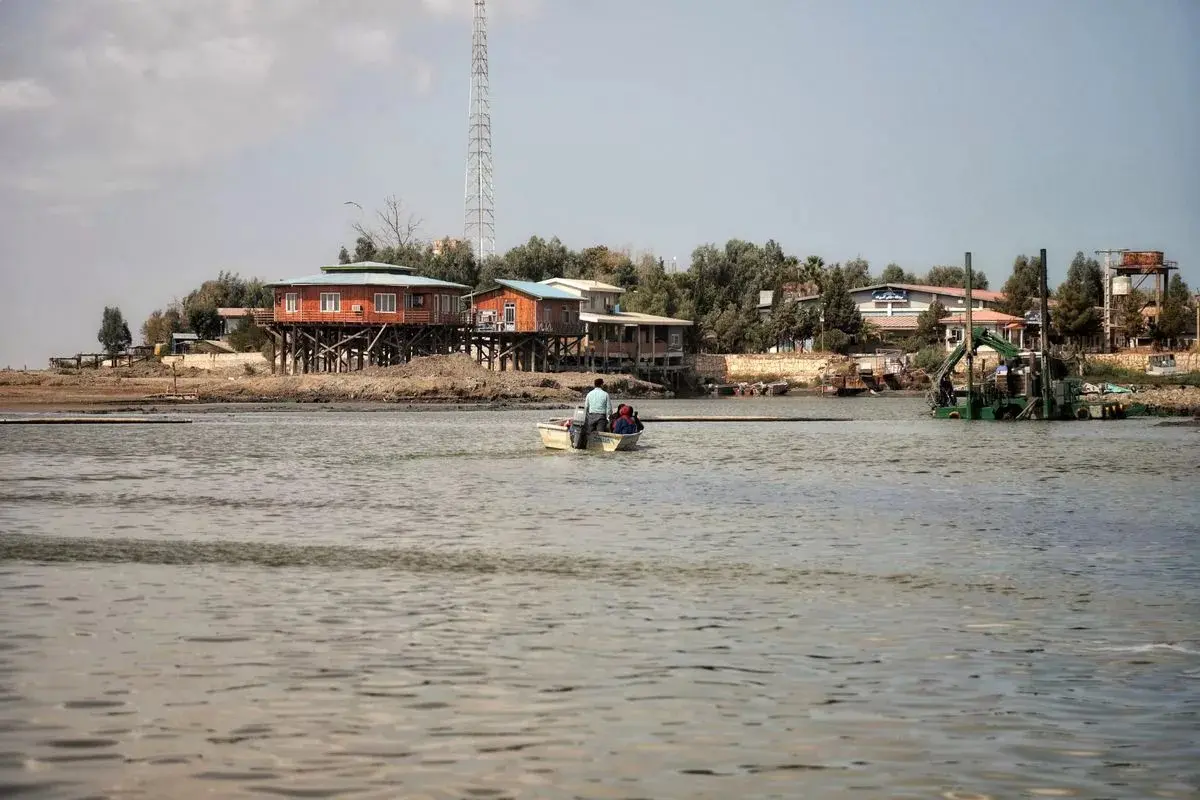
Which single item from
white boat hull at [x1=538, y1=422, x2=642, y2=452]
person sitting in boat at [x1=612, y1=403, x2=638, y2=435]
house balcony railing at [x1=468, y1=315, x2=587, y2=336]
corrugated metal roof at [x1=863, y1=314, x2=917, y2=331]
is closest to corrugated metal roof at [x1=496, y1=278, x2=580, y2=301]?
house balcony railing at [x1=468, y1=315, x2=587, y2=336]

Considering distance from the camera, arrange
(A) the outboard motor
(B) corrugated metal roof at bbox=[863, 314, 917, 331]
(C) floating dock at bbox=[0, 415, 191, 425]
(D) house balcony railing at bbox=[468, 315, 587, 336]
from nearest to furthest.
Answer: (A) the outboard motor → (C) floating dock at bbox=[0, 415, 191, 425] → (D) house balcony railing at bbox=[468, 315, 587, 336] → (B) corrugated metal roof at bbox=[863, 314, 917, 331]

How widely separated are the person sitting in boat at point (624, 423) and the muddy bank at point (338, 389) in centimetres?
4142

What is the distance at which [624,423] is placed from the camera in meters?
43.1

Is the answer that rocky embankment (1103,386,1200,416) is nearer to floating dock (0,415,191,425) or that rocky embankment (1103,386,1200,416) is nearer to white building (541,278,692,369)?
white building (541,278,692,369)

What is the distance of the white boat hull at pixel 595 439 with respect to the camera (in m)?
42.7

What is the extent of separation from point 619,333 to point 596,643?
341 feet

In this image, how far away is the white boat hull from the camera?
42.7 meters

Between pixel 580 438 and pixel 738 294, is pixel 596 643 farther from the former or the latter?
pixel 738 294

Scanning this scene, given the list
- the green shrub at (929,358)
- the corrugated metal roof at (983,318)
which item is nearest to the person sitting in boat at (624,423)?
the green shrub at (929,358)

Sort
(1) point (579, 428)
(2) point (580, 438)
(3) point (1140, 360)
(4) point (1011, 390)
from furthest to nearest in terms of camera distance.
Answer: (3) point (1140, 360), (4) point (1011, 390), (2) point (580, 438), (1) point (579, 428)

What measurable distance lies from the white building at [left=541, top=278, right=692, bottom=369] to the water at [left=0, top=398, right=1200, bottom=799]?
276 feet

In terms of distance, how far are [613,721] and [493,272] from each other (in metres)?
120

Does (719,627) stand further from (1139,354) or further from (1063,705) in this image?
(1139,354)

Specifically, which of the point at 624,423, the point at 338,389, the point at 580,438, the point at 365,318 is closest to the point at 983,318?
the point at 365,318
